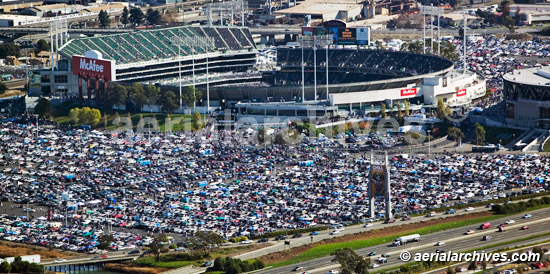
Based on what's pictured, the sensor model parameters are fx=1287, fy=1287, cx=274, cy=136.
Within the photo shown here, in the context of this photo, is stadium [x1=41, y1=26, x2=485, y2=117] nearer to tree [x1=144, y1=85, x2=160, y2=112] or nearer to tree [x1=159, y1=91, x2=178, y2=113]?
tree [x1=144, y1=85, x2=160, y2=112]

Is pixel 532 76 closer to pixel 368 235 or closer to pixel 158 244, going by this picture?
pixel 368 235

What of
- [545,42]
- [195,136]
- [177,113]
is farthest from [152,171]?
[545,42]

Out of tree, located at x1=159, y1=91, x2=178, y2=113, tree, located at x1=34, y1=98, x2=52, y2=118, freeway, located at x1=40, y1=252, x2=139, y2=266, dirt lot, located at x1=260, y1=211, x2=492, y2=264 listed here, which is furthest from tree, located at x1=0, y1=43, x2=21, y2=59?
dirt lot, located at x1=260, y1=211, x2=492, y2=264

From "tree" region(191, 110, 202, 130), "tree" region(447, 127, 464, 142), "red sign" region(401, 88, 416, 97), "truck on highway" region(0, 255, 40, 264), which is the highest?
"red sign" region(401, 88, 416, 97)

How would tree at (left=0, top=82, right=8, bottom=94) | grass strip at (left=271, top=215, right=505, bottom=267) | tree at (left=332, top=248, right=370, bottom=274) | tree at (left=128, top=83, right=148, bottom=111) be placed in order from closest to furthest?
tree at (left=332, top=248, right=370, bottom=274)
grass strip at (left=271, top=215, right=505, bottom=267)
tree at (left=128, top=83, right=148, bottom=111)
tree at (left=0, top=82, right=8, bottom=94)

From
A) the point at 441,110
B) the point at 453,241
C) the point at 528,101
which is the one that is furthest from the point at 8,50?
the point at 453,241

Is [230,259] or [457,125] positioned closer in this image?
[230,259]

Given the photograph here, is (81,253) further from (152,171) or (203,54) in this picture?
(203,54)
